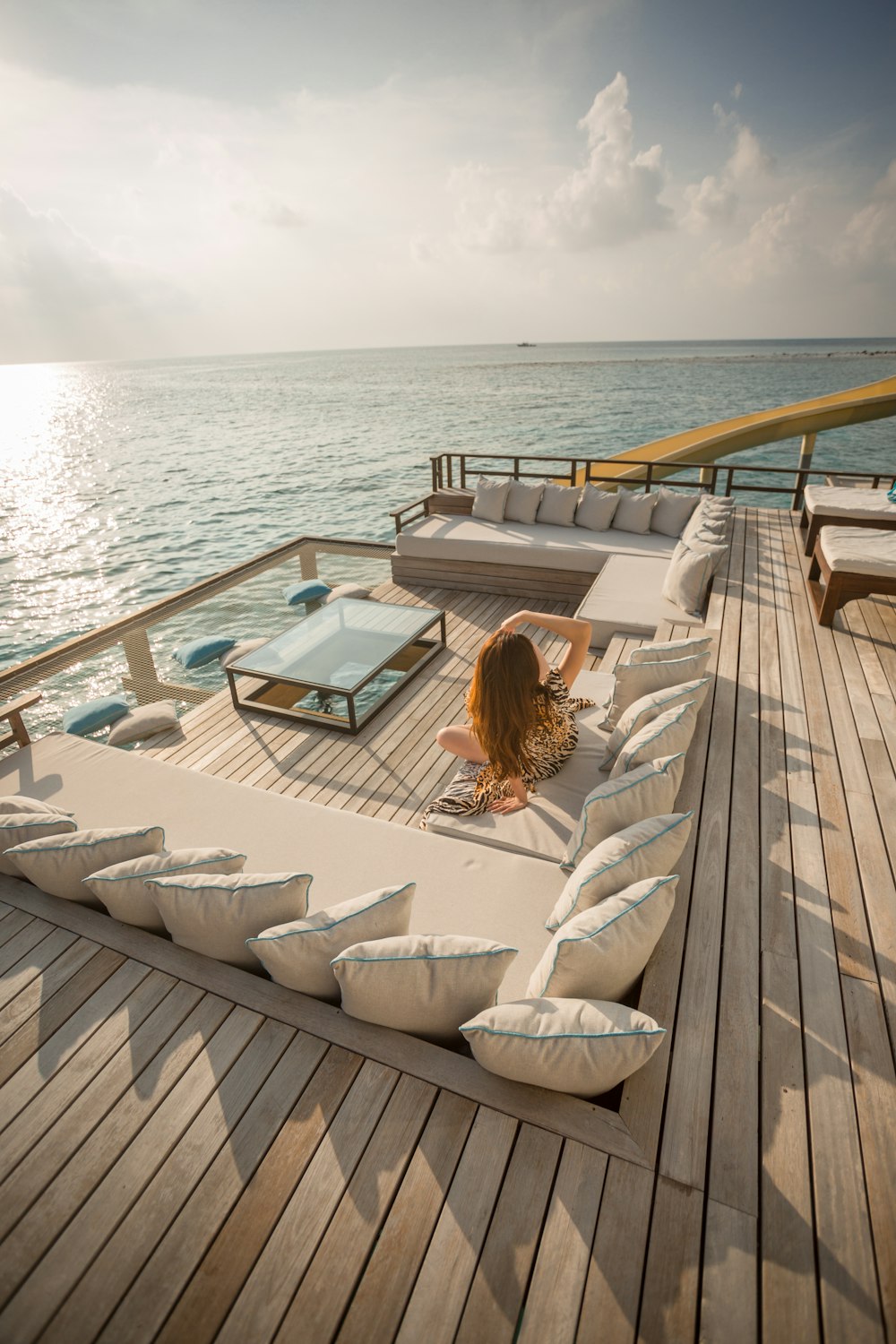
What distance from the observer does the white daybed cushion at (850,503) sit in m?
4.95

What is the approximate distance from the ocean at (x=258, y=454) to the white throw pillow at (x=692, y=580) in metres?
7.97

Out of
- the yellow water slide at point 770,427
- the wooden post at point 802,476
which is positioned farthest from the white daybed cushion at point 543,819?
the yellow water slide at point 770,427

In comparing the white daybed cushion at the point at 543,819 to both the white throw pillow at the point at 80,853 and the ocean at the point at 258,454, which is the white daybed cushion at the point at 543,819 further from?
the ocean at the point at 258,454

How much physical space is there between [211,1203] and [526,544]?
240 inches

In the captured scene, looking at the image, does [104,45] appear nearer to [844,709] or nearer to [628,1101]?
[844,709]

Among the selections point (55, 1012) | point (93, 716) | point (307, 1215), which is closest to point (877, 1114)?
point (307, 1215)

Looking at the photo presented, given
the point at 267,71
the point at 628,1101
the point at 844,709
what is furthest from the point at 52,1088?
the point at 267,71

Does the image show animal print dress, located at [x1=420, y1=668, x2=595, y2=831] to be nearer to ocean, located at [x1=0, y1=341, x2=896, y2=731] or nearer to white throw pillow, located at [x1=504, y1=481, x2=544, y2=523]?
white throw pillow, located at [x1=504, y1=481, x2=544, y2=523]

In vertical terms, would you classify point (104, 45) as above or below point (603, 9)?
below

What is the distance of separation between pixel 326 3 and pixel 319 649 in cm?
1378

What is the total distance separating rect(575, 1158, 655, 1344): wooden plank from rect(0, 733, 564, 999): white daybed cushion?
640 millimetres

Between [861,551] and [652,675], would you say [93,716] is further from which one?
[861,551]

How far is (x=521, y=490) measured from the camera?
7.27 m

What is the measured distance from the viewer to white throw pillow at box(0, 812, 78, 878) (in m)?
2.27
